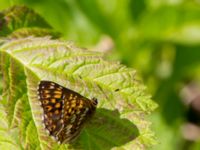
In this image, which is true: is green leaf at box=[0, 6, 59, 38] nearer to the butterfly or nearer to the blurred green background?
the butterfly

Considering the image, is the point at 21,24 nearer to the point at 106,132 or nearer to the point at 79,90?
the point at 79,90

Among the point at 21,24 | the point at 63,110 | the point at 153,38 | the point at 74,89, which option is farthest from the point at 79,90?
the point at 153,38

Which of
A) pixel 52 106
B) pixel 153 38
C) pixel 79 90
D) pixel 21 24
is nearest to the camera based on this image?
pixel 52 106

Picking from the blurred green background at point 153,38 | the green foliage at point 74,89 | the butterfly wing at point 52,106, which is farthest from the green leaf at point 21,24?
the blurred green background at point 153,38

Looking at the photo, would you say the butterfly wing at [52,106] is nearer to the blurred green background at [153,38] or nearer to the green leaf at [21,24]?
the green leaf at [21,24]

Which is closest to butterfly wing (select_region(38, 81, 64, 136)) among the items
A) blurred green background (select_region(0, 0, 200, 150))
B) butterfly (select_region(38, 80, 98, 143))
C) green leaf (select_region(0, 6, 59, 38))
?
butterfly (select_region(38, 80, 98, 143))

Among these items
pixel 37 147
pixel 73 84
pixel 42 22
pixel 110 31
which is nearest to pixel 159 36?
pixel 110 31

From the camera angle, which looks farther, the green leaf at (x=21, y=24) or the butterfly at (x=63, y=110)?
the green leaf at (x=21, y=24)

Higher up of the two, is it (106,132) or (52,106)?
(52,106)
